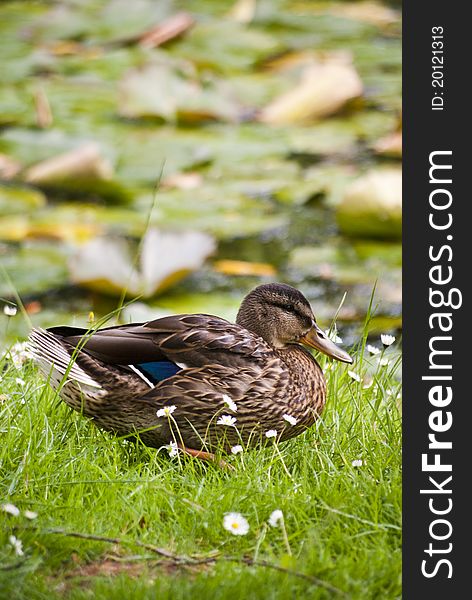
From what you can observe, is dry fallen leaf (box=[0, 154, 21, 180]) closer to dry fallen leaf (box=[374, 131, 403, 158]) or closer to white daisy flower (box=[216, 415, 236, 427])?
dry fallen leaf (box=[374, 131, 403, 158])

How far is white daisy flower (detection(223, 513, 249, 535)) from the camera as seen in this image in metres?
2.79

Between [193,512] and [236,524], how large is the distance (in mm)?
168

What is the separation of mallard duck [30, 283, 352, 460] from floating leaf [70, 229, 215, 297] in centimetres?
173

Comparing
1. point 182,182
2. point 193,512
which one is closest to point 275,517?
point 193,512

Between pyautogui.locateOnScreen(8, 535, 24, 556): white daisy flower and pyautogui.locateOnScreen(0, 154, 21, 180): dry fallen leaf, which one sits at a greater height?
pyautogui.locateOnScreen(8, 535, 24, 556): white daisy flower

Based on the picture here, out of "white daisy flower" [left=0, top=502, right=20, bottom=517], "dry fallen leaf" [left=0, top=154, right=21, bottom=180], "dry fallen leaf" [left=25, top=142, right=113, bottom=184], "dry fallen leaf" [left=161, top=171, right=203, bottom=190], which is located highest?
"white daisy flower" [left=0, top=502, right=20, bottom=517]

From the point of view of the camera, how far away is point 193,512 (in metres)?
2.95

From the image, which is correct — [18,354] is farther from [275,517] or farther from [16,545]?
[275,517]

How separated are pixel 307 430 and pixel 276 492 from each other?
1.89 feet

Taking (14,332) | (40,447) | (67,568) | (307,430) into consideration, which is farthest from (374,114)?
(67,568)

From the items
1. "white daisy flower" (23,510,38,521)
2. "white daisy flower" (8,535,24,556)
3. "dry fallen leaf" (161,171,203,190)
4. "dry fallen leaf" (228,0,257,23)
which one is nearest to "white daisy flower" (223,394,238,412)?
"white daisy flower" (23,510,38,521)

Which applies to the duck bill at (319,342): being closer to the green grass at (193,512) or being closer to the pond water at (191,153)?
the green grass at (193,512)

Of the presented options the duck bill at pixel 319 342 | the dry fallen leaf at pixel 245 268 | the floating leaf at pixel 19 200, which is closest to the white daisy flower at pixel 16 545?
the duck bill at pixel 319 342

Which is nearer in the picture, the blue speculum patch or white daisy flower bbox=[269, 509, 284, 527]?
white daisy flower bbox=[269, 509, 284, 527]
